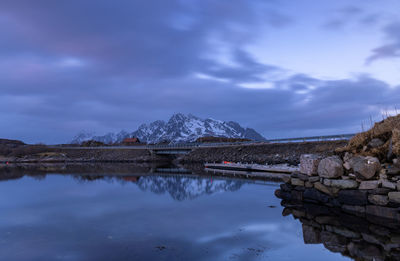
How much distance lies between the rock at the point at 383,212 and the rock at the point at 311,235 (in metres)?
3.94

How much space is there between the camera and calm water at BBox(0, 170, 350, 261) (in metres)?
10.0

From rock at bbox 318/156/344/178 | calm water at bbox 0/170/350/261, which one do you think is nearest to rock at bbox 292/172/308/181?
rock at bbox 318/156/344/178

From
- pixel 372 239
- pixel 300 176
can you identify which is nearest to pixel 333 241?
pixel 372 239

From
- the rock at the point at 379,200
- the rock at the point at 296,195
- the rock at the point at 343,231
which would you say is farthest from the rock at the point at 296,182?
the rock at the point at 343,231

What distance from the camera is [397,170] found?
47.2 ft

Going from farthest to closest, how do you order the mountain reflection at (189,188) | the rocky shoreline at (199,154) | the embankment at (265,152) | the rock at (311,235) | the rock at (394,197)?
the rocky shoreline at (199,154) → the embankment at (265,152) → the mountain reflection at (189,188) → the rock at (394,197) → the rock at (311,235)

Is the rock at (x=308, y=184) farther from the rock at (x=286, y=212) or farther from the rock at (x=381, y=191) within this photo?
the rock at (x=381, y=191)

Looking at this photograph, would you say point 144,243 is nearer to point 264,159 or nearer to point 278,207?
point 278,207

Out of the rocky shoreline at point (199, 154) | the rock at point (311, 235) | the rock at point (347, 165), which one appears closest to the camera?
the rock at point (311, 235)

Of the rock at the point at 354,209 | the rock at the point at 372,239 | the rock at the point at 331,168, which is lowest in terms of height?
the rock at the point at 372,239

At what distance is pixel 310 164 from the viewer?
19422mm

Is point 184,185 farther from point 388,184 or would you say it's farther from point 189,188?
point 388,184

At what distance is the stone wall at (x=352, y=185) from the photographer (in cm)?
1418

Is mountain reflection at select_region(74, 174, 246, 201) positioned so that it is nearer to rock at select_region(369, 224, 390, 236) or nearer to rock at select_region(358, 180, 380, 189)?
rock at select_region(358, 180, 380, 189)
